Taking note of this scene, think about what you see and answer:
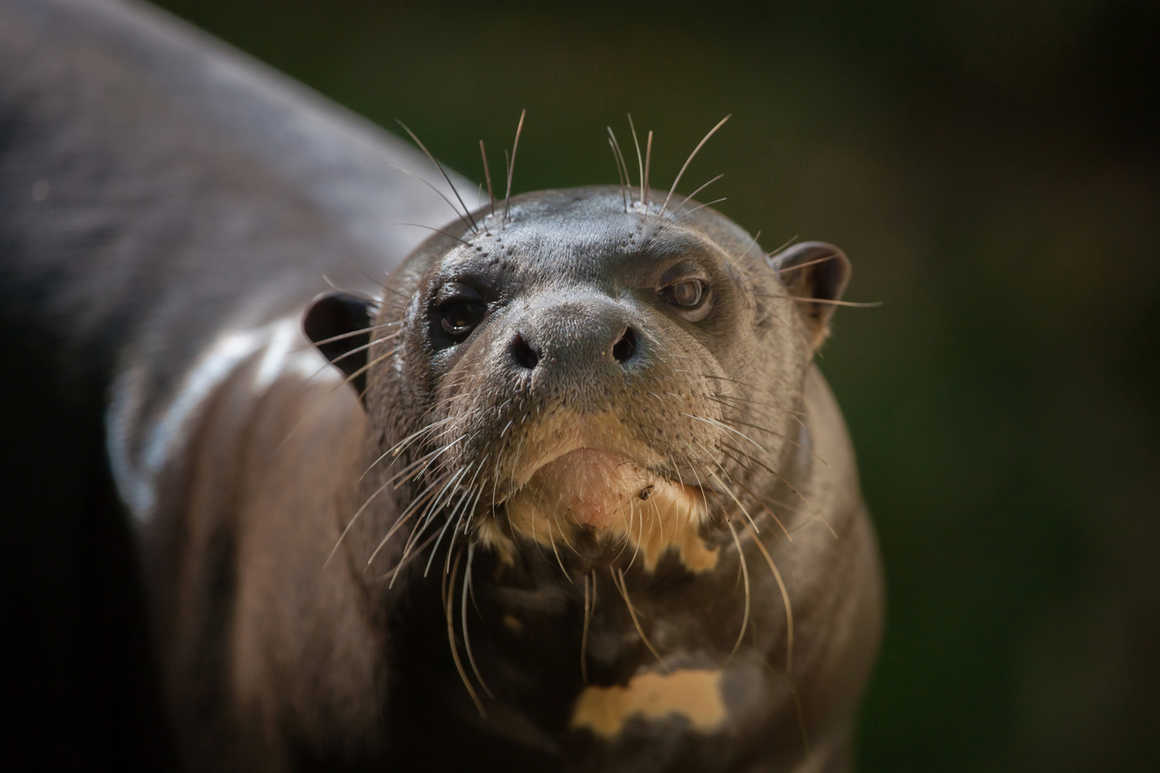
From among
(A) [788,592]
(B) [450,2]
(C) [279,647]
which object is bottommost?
(C) [279,647]

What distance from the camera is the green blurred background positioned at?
123 inches

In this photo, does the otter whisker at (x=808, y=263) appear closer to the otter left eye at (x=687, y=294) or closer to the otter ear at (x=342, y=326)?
the otter left eye at (x=687, y=294)

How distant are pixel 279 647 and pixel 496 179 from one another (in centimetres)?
218

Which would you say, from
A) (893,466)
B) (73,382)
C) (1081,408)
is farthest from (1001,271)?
(73,382)

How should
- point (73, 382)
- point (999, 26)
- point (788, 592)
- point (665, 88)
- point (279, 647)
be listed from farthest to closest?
point (665, 88) < point (999, 26) < point (73, 382) < point (279, 647) < point (788, 592)

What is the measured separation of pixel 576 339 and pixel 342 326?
0.47m

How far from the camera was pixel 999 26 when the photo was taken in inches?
152

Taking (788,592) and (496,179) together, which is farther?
(496,179)

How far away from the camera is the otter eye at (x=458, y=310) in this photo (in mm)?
1192

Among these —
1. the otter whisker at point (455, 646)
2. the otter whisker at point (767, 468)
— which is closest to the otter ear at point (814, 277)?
the otter whisker at point (767, 468)

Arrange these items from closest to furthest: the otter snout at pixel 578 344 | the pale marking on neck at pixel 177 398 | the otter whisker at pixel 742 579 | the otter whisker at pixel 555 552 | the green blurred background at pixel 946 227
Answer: the otter snout at pixel 578 344 → the otter whisker at pixel 555 552 → the otter whisker at pixel 742 579 → the pale marking on neck at pixel 177 398 → the green blurred background at pixel 946 227

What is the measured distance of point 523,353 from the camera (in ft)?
3.51

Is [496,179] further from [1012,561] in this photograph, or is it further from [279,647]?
[279,647]

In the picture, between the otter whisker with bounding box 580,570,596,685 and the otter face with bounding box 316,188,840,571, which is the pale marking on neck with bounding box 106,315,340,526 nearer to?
the otter face with bounding box 316,188,840,571
